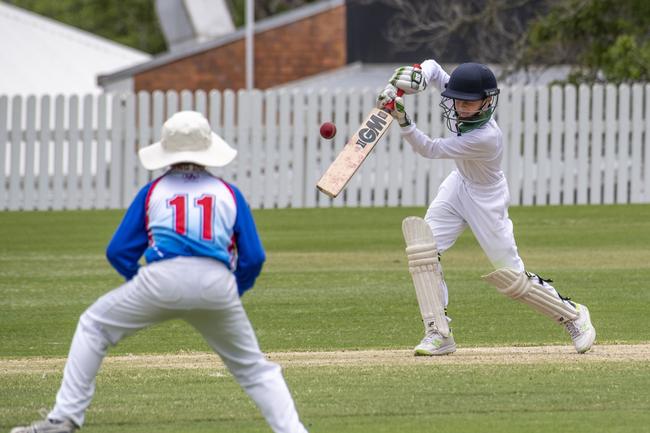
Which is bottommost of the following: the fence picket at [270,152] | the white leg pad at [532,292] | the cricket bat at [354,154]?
the fence picket at [270,152]

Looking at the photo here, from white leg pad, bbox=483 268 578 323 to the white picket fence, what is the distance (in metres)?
11.1

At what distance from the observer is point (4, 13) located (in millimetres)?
34031

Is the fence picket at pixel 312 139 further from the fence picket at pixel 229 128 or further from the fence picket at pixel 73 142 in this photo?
the fence picket at pixel 73 142

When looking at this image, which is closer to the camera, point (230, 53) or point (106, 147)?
point (106, 147)

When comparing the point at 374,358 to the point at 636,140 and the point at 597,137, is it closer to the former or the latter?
the point at 597,137

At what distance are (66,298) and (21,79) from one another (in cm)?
1844

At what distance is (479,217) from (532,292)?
0.59 meters

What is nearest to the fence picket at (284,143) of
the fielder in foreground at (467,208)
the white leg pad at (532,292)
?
the fielder in foreground at (467,208)

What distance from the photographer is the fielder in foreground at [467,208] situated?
29.1ft

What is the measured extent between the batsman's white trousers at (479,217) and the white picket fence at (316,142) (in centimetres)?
1081

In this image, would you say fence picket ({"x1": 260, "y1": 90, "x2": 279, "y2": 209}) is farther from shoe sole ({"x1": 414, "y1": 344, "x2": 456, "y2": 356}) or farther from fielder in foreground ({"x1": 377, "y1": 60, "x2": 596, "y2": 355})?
shoe sole ({"x1": 414, "y1": 344, "x2": 456, "y2": 356})

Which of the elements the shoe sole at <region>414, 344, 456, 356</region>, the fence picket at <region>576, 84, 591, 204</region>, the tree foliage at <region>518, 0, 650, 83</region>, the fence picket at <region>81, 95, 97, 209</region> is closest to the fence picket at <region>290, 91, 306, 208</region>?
the fence picket at <region>81, 95, 97, 209</region>

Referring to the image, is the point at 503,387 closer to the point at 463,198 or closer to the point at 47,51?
the point at 463,198

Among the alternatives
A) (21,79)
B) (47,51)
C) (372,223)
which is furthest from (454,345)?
(47,51)
